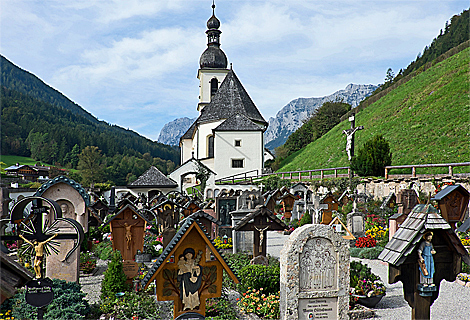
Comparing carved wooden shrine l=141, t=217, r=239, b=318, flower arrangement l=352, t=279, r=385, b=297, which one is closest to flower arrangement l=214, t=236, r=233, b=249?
flower arrangement l=352, t=279, r=385, b=297

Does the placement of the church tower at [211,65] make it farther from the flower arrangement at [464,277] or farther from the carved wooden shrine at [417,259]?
the carved wooden shrine at [417,259]

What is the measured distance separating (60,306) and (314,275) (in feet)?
13.3

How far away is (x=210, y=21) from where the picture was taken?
4919cm

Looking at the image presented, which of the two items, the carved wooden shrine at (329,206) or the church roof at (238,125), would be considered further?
the church roof at (238,125)

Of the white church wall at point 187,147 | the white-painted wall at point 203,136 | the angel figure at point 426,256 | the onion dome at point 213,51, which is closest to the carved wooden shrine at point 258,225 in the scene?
the angel figure at point 426,256

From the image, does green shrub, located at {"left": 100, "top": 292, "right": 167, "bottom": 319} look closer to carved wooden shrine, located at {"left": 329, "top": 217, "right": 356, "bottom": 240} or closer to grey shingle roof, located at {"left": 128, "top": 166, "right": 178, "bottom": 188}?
carved wooden shrine, located at {"left": 329, "top": 217, "right": 356, "bottom": 240}

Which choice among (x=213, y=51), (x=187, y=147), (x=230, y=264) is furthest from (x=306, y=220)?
(x=213, y=51)

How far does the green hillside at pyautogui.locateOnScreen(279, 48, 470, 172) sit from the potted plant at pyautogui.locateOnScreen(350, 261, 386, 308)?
12.6 meters

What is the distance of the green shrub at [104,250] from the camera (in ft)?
36.2

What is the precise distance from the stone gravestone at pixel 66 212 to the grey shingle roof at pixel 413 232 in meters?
6.04

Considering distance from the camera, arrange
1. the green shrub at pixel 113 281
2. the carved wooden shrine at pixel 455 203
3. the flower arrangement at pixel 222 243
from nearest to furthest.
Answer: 1. the green shrub at pixel 113 281
2. the carved wooden shrine at pixel 455 203
3. the flower arrangement at pixel 222 243

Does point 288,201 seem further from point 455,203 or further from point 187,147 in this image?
point 187,147

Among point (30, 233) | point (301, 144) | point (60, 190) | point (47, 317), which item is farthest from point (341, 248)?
point (301, 144)

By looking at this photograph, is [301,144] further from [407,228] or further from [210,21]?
[407,228]
